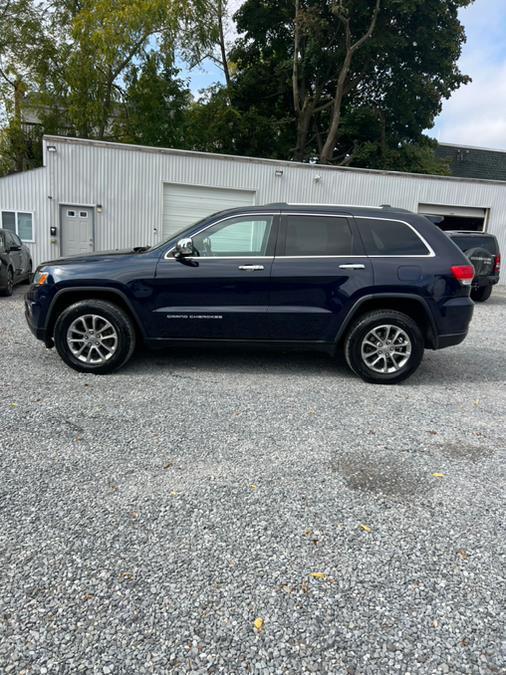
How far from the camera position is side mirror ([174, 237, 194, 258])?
5062 mm

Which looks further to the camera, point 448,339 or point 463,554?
point 448,339

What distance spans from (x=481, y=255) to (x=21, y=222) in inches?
515

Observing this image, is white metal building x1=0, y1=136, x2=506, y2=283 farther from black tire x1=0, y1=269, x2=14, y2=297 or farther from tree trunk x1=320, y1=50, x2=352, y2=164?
tree trunk x1=320, y1=50, x2=352, y2=164

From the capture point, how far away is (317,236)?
5336 mm

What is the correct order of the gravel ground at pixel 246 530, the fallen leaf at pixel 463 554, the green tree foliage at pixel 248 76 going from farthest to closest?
the green tree foliage at pixel 248 76 < the fallen leaf at pixel 463 554 < the gravel ground at pixel 246 530

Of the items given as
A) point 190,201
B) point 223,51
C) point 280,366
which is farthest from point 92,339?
point 223,51

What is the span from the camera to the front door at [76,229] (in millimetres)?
14422

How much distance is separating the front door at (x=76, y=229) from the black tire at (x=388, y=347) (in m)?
11.3

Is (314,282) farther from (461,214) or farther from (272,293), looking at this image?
(461,214)

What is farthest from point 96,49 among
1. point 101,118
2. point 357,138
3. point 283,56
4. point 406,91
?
point 406,91

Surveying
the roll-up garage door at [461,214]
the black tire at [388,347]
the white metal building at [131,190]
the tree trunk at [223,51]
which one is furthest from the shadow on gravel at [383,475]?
the tree trunk at [223,51]

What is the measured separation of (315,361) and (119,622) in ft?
14.6

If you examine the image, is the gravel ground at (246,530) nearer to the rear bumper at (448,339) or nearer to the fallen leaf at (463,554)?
the fallen leaf at (463,554)

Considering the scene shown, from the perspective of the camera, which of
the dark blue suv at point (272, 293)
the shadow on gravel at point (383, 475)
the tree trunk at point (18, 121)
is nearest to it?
the shadow on gravel at point (383, 475)
